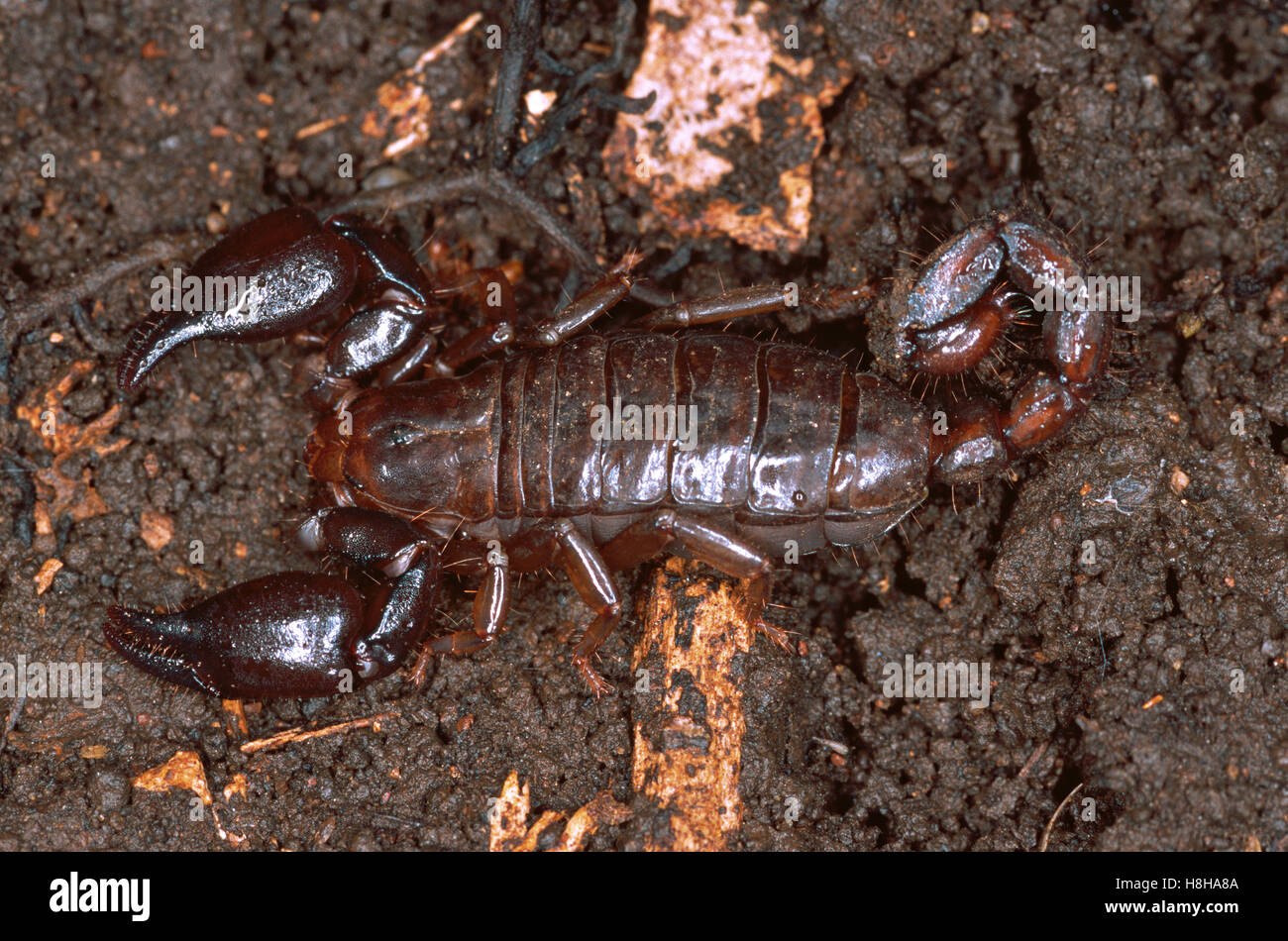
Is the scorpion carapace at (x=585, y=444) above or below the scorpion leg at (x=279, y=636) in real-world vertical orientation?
above

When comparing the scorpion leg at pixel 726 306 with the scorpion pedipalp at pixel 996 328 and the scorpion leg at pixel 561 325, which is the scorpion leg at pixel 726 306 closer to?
the scorpion leg at pixel 561 325

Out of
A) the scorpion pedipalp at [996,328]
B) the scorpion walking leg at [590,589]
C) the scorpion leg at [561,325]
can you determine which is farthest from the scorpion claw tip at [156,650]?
the scorpion pedipalp at [996,328]

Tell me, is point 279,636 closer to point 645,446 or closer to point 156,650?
point 156,650

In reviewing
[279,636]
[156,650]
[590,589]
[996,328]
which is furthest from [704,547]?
[156,650]

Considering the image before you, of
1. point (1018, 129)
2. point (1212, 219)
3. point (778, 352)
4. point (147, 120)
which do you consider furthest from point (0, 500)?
point (1212, 219)

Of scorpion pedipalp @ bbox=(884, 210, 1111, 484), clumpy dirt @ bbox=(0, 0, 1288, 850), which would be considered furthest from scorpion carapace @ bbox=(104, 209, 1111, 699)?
clumpy dirt @ bbox=(0, 0, 1288, 850)

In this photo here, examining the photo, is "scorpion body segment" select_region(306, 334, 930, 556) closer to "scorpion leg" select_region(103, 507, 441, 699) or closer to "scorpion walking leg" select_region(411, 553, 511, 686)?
"scorpion walking leg" select_region(411, 553, 511, 686)
